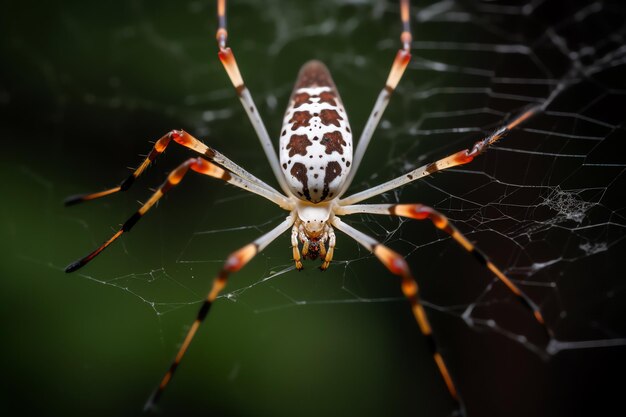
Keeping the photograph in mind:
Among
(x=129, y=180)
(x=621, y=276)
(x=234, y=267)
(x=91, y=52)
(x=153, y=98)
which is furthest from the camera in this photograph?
(x=91, y=52)

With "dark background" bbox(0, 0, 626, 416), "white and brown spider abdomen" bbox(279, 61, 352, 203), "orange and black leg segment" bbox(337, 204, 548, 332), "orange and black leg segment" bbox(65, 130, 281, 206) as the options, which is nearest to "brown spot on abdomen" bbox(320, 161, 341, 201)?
"white and brown spider abdomen" bbox(279, 61, 352, 203)

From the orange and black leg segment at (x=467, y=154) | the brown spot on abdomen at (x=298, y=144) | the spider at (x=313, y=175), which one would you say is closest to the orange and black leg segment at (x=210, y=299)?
the spider at (x=313, y=175)

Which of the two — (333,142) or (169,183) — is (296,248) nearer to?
(333,142)

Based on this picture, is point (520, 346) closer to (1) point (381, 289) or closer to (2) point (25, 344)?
(1) point (381, 289)

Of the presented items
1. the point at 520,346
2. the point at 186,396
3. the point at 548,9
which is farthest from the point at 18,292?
the point at 548,9

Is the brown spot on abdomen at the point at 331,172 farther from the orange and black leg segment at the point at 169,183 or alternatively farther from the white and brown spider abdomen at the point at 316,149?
the orange and black leg segment at the point at 169,183

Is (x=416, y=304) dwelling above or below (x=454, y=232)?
below

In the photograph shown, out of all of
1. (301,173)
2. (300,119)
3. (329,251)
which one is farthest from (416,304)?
(300,119)

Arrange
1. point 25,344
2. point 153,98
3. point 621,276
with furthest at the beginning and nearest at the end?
1. point 153,98
2. point 621,276
3. point 25,344
